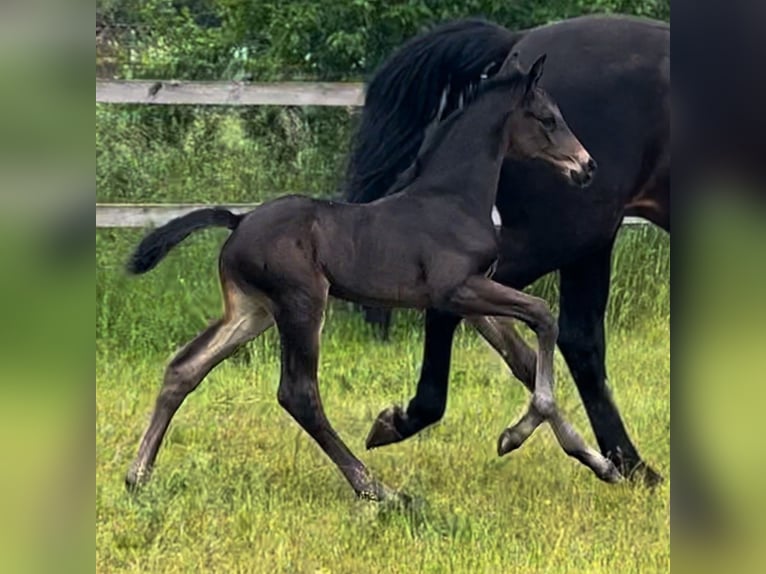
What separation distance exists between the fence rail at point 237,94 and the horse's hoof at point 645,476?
5.70ft

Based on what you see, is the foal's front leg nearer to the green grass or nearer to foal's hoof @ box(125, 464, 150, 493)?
the green grass

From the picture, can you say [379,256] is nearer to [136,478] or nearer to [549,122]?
[549,122]

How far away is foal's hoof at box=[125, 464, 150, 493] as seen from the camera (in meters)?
3.38

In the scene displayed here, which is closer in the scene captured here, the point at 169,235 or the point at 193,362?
the point at 169,235

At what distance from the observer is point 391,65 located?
3717 mm

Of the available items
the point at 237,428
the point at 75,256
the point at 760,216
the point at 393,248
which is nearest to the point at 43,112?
the point at 75,256

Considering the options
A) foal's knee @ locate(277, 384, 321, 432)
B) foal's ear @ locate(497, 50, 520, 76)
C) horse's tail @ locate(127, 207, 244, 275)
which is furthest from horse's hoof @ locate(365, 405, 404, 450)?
foal's ear @ locate(497, 50, 520, 76)

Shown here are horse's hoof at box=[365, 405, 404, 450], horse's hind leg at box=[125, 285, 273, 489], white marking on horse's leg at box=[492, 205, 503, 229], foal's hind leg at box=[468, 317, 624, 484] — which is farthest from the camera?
horse's hoof at box=[365, 405, 404, 450]

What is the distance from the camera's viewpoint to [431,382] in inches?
147

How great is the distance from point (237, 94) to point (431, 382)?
1.44m

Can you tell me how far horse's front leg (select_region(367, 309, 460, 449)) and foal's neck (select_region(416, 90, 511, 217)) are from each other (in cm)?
50

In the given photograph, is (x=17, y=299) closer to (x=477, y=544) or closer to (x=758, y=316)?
(x=758, y=316)

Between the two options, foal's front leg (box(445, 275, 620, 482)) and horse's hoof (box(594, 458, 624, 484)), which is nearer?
foal's front leg (box(445, 275, 620, 482))

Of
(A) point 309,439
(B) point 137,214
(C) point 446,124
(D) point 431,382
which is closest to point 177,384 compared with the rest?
(A) point 309,439
